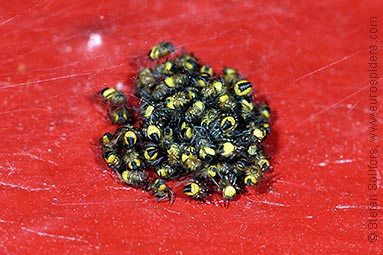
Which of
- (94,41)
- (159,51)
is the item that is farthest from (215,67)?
(94,41)

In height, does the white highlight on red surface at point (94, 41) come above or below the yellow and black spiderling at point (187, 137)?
above

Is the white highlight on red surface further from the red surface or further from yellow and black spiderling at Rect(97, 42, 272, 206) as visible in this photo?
yellow and black spiderling at Rect(97, 42, 272, 206)

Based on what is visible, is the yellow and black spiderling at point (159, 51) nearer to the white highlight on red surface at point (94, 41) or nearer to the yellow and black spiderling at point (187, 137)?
the yellow and black spiderling at point (187, 137)

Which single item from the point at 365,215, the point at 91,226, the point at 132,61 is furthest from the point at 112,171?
the point at 365,215

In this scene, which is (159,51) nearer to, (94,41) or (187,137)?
(94,41)

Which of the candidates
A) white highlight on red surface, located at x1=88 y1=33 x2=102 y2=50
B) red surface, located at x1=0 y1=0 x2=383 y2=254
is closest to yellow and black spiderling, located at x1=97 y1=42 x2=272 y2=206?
red surface, located at x1=0 y1=0 x2=383 y2=254

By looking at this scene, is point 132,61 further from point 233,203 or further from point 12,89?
point 233,203

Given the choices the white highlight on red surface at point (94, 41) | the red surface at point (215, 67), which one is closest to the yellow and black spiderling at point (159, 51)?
the red surface at point (215, 67)
